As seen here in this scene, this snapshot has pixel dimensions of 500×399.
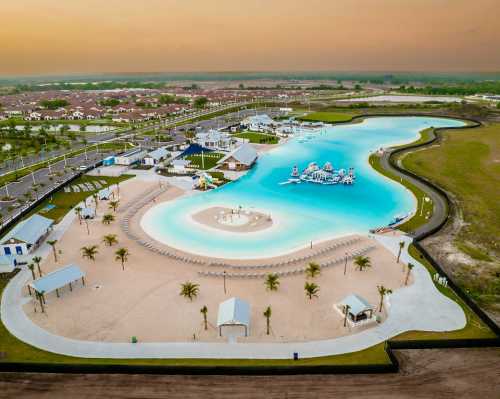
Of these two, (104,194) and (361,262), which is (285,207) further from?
(104,194)

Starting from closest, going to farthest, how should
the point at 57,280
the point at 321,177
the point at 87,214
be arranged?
the point at 57,280
the point at 87,214
the point at 321,177

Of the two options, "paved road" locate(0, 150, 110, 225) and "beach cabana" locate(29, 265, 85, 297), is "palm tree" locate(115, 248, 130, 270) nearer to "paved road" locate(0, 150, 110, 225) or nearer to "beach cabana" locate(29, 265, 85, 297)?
"beach cabana" locate(29, 265, 85, 297)

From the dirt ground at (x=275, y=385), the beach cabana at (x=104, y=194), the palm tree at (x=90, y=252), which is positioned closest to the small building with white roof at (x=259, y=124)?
the beach cabana at (x=104, y=194)

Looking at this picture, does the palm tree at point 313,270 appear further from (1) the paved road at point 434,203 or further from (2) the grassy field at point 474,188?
(1) the paved road at point 434,203

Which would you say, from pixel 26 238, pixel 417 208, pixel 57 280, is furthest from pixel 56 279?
pixel 417 208

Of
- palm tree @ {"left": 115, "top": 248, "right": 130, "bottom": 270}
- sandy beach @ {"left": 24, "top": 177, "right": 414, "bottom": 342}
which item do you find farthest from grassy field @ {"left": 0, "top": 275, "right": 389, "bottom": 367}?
palm tree @ {"left": 115, "top": 248, "right": 130, "bottom": 270}

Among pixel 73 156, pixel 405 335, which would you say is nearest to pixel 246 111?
pixel 73 156
